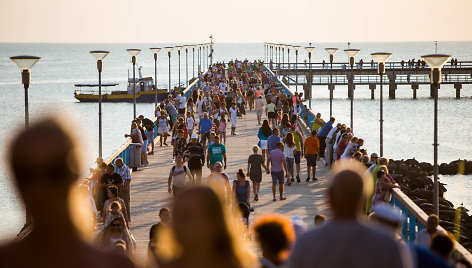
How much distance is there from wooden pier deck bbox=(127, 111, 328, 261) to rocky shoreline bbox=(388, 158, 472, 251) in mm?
4260

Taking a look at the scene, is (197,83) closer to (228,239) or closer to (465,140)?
(465,140)

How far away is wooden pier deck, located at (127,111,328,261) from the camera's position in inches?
597

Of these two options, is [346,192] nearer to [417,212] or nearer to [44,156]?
[44,156]

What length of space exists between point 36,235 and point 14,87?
460 ft

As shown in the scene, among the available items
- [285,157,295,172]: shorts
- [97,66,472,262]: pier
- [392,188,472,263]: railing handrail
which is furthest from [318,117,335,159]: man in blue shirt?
[392,188,472,263]: railing handrail

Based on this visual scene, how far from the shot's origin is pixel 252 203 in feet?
55.2

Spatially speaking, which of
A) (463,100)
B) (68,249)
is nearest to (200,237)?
(68,249)

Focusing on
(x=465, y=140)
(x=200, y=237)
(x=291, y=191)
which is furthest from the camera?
(x=465, y=140)

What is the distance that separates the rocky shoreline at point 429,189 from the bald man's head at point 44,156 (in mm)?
19538

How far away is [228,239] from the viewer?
9.11ft

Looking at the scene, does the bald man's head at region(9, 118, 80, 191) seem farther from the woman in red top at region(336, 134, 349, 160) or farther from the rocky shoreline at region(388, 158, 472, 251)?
the rocky shoreline at region(388, 158, 472, 251)

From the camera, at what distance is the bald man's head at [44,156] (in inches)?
94.7

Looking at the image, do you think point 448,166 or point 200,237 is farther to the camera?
point 448,166

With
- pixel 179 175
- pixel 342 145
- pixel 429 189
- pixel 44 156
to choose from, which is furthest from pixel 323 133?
pixel 44 156
